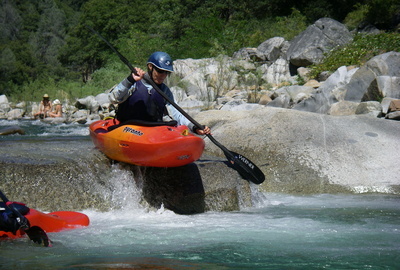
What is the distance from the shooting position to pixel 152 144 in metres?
4.71

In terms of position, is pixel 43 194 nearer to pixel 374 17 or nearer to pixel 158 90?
pixel 158 90

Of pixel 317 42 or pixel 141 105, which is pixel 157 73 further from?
pixel 317 42

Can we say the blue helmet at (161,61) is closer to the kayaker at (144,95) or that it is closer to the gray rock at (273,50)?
the kayaker at (144,95)

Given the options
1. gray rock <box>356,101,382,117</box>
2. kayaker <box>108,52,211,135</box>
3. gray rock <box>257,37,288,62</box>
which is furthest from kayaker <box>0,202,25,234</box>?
gray rock <box>257,37,288,62</box>

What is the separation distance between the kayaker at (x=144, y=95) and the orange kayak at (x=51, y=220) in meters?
1.25

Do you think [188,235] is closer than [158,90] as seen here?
Yes

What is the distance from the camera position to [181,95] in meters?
16.8

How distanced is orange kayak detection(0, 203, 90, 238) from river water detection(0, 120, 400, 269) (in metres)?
0.07

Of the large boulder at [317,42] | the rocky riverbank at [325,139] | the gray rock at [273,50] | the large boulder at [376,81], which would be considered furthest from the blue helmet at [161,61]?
the gray rock at [273,50]

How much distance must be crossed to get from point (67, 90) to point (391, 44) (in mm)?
15100

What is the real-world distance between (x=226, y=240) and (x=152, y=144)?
1.21 meters

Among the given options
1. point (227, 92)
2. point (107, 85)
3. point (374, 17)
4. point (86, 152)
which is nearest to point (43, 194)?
point (86, 152)

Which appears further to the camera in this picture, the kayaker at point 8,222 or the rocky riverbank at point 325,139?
the rocky riverbank at point 325,139

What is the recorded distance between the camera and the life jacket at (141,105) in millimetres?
5121
